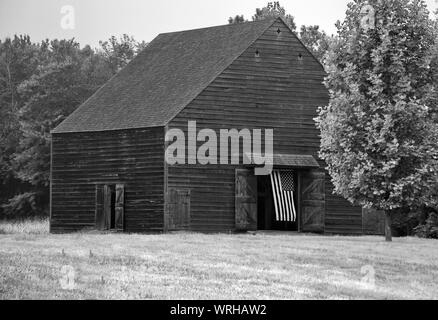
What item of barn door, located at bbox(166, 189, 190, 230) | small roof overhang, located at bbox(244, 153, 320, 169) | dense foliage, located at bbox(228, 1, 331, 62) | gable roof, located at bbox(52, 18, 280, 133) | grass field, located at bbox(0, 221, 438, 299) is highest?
dense foliage, located at bbox(228, 1, 331, 62)

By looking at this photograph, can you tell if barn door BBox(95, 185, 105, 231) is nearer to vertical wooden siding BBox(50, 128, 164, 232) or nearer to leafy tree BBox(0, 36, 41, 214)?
vertical wooden siding BBox(50, 128, 164, 232)

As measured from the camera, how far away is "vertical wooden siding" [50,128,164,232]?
1697 inches

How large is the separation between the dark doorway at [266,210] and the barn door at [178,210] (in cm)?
511

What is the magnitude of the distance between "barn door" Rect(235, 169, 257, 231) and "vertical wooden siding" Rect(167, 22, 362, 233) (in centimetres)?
40

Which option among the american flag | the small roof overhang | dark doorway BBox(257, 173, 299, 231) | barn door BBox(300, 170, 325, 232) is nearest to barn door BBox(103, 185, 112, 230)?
the small roof overhang

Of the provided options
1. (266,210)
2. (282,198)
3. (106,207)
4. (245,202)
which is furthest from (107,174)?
(282,198)

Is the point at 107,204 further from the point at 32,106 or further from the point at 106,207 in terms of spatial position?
the point at 32,106

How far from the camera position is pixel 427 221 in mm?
50750

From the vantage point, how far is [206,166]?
142ft

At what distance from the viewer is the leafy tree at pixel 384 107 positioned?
37.1 m

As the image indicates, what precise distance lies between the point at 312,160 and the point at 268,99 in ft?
10.8

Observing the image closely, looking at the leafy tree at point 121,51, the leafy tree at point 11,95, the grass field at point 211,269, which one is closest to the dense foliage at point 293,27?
the leafy tree at point 121,51
